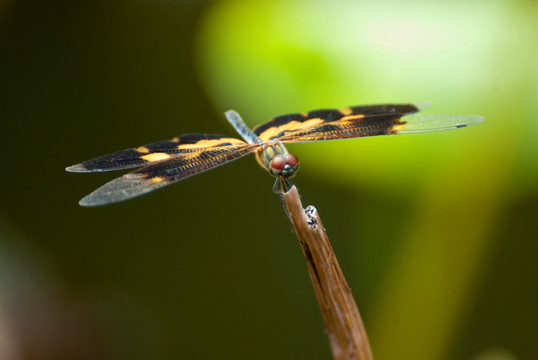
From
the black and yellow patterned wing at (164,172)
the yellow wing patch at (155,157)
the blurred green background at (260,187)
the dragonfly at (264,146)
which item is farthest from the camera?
the blurred green background at (260,187)

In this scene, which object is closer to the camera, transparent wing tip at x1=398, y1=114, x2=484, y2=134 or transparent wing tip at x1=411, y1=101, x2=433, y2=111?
transparent wing tip at x1=398, y1=114, x2=484, y2=134

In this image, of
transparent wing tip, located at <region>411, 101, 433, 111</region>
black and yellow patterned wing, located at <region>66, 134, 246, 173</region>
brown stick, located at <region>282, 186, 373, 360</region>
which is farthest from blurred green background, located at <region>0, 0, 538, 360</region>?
brown stick, located at <region>282, 186, 373, 360</region>

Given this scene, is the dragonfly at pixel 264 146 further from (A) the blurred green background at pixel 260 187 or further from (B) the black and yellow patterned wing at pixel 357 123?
(A) the blurred green background at pixel 260 187

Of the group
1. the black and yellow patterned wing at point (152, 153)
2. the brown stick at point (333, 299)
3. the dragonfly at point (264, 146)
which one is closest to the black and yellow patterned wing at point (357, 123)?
the dragonfly at point (264, 146)

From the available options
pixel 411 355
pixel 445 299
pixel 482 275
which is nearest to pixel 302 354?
pixel 411 355

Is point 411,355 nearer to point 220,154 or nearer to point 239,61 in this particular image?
point 220,154

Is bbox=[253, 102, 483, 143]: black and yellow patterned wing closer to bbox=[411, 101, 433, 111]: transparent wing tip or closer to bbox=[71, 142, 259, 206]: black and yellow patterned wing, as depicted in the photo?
bbox=[411, 101, 433, 111]: transparent wing tip

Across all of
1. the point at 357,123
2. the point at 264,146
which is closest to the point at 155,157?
the point at 264,146
